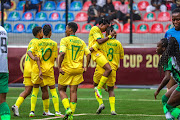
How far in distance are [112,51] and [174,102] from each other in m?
3.15

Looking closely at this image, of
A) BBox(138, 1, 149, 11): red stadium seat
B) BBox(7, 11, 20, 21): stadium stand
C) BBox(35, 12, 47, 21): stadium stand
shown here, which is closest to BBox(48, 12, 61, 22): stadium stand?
BBox(35, 12, 47, 21): stadium stand

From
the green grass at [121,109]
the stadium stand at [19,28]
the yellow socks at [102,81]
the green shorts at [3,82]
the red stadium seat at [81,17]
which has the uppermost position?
the red stadium seat at [81,17]

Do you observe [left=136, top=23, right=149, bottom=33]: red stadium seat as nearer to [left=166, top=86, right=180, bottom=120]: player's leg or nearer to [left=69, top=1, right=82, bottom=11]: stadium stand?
[left=69, top=1, right=82, bottom=11]: stadium stand

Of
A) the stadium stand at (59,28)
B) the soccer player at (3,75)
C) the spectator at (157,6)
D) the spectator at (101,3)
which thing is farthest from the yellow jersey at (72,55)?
the spectator at (157,6)

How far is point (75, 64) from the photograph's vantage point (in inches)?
330

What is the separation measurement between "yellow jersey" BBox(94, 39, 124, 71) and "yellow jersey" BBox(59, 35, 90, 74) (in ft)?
4.50

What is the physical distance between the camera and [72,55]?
839 centimetres

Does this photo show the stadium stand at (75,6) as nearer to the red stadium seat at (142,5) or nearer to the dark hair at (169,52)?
the red stadium seat at (142,5)

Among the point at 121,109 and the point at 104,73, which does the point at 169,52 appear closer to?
the point at 104,73

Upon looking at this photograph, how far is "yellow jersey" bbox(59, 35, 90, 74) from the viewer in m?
8.33

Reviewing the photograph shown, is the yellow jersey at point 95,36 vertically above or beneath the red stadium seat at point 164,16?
beneath

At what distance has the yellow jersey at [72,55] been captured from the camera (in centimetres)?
833

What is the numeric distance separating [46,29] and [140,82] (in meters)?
8.74

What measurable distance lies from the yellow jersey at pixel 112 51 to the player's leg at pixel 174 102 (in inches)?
116
